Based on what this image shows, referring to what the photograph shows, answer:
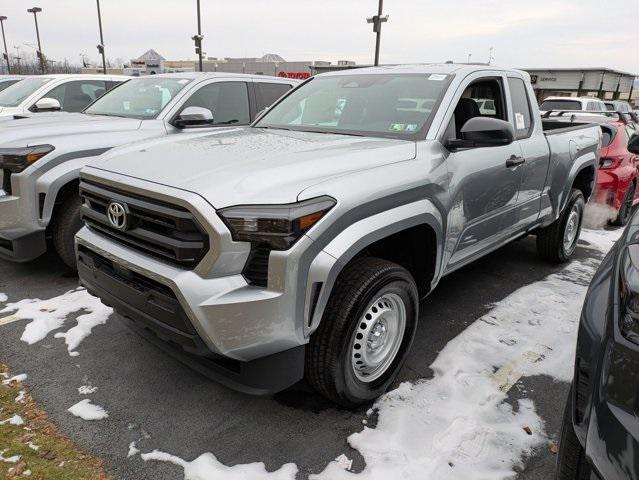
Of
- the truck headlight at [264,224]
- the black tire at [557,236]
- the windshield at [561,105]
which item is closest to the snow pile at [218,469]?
the truck headlight at [264,224]

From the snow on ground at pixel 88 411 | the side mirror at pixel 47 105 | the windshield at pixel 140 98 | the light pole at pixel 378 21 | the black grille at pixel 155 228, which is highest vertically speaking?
the light pole at pixel 378 21

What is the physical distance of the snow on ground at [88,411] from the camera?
2627mm

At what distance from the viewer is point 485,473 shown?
229 cm

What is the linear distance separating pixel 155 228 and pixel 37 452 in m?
1.21

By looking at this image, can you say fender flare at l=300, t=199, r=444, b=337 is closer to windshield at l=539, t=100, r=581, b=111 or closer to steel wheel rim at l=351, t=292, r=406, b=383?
steel wheel rim at l=351, t=292, r=406, b=383

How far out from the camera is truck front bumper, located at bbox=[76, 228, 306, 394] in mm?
2105

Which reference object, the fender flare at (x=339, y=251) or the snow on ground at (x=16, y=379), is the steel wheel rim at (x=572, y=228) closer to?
the fender flare at (x=339, y=251)

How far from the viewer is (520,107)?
4203mm

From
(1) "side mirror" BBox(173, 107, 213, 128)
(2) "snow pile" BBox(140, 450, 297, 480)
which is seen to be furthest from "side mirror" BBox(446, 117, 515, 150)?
(1) "side mirror" BBox(173, 107, 213, 128)

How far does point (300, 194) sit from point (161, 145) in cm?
123

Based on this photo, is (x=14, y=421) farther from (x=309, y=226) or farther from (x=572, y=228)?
(x=572, y=228)

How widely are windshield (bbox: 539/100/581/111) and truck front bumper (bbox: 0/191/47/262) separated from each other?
1665cm

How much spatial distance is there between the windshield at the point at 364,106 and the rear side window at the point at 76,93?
4548mm

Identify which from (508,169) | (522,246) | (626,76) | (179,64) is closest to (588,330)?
(508,169)
